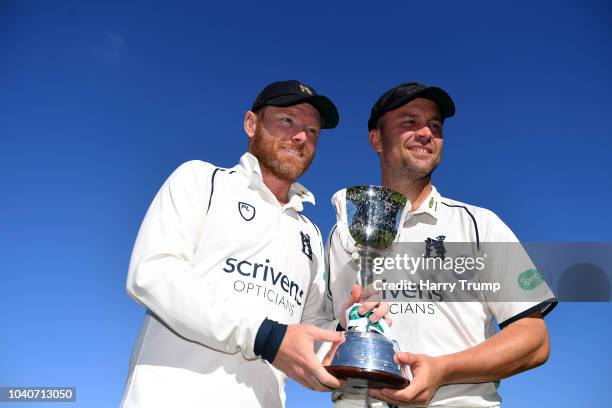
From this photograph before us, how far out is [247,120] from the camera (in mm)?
5645

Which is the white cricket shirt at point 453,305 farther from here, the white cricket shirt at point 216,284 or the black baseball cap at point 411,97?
the black baseball cap at point 411,97

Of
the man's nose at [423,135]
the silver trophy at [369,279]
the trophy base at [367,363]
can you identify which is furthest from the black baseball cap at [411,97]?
the trophy base at [367,363]

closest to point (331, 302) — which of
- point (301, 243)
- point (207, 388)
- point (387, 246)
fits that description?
point (301, 243)

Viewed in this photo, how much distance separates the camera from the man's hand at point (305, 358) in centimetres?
310

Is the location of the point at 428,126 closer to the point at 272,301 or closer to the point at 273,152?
the point at 273,152

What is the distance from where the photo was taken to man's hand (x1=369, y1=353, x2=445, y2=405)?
→ 10.7ft

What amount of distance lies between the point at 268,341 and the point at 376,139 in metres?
3.26

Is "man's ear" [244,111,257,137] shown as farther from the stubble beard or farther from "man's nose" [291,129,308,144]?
"man's nose" [291,129,308,144]

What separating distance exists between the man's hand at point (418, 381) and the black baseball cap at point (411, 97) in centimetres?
291

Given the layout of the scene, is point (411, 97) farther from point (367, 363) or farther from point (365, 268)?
point (367, 363)

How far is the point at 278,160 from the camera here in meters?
5.15

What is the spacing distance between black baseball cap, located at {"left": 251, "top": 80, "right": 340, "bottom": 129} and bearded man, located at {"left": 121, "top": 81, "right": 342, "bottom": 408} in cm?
1

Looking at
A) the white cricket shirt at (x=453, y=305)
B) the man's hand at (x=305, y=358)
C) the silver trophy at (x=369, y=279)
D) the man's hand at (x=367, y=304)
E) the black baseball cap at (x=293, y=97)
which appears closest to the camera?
the man's hand at (x=305, y=358)

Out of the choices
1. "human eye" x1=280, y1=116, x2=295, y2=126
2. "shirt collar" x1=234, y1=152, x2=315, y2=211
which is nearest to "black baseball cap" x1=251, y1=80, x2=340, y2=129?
"human eye" x1=280, y1=116, x2=295, y2=126
